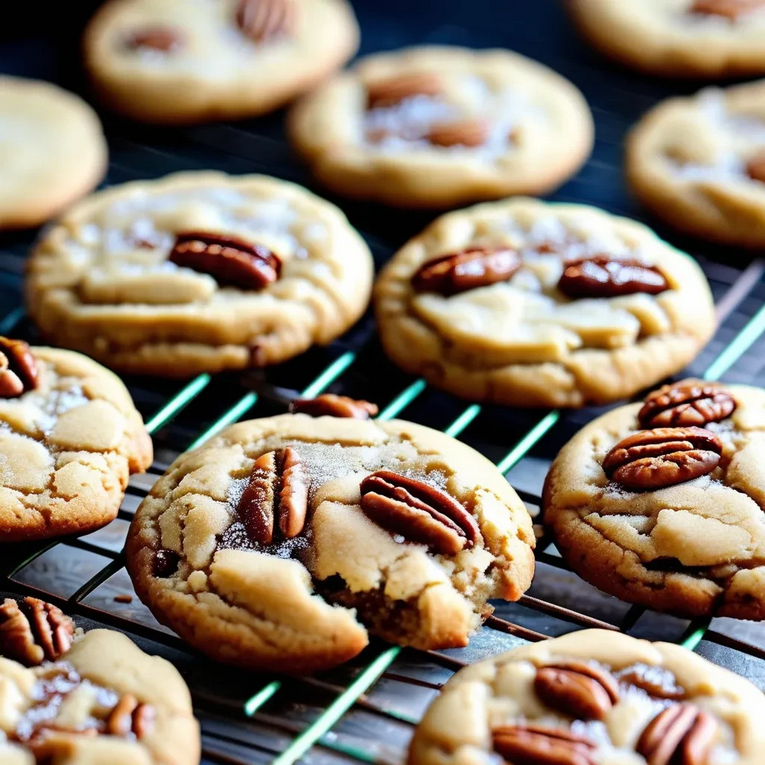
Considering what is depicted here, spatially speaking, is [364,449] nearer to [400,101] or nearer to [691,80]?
[400,101]

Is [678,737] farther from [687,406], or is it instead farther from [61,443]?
[61,443]

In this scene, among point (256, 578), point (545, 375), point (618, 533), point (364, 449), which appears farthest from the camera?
point (545, 375)

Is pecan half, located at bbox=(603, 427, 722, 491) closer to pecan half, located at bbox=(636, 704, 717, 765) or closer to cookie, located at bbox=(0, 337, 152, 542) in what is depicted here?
pecan half, located at bbox=(636, 704, 717, 765)

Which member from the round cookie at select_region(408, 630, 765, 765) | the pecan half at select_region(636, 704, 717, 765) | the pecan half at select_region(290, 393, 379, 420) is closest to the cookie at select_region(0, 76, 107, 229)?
the pecan half at select_region(290, 393, 379, 420)

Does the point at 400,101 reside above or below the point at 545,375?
above

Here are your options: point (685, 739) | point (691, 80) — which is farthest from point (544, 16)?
point (685, 739)

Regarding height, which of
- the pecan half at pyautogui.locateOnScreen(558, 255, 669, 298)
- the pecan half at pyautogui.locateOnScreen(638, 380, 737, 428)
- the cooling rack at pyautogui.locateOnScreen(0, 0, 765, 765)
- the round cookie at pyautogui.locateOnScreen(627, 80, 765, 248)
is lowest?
the cooling rack at pyautogui.locateOnScreen(0, 0, 765, 765)

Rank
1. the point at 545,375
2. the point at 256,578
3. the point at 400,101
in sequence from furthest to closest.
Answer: the point at 400,101 < the point at 545,375 < the point at 256,578

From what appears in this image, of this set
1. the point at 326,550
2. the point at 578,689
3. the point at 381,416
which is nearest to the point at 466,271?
the point at 381,416
